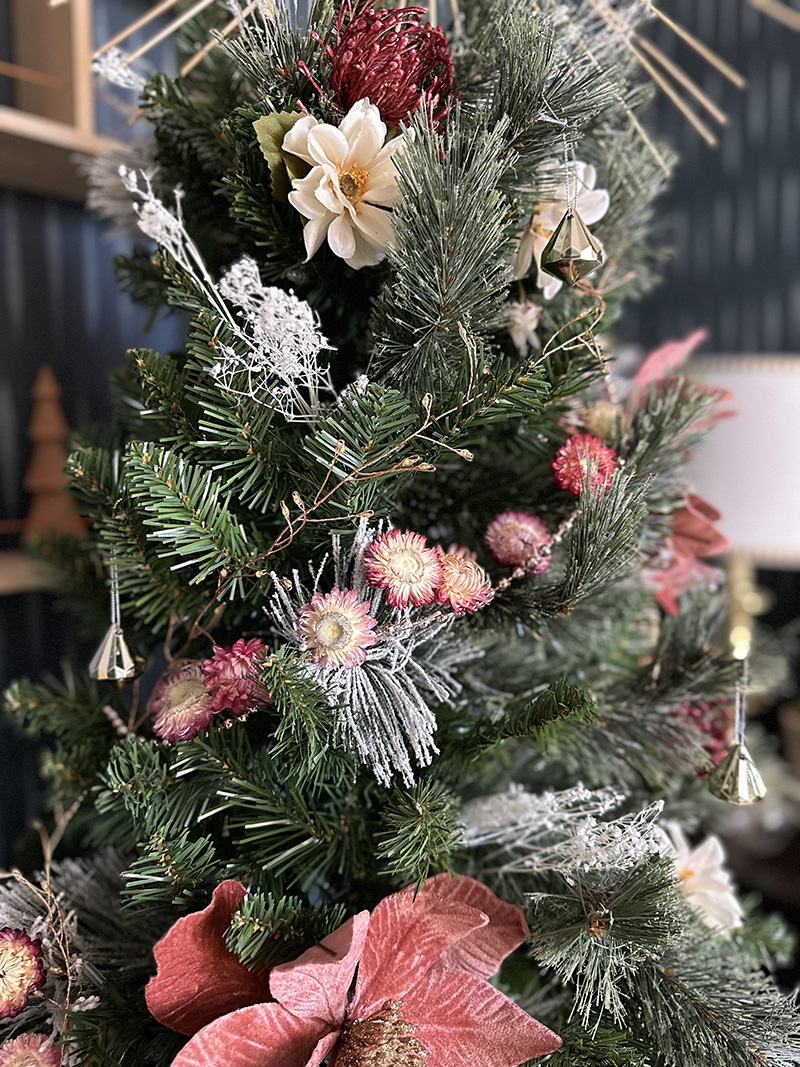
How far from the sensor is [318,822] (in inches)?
17.8

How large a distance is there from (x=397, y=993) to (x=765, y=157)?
1664mm

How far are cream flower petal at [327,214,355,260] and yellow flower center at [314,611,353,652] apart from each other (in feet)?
0.61

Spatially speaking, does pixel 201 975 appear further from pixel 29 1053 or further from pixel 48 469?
pixel 48 469

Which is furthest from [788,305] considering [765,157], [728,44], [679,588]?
[679,588]

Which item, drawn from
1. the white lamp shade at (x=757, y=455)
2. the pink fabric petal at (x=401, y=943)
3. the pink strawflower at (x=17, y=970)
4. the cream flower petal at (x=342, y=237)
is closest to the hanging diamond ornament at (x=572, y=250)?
the cream flower petal at (x=342, y=237)

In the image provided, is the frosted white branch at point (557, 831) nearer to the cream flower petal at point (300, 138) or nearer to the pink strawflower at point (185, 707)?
the pink strawflower at point (185, 707)

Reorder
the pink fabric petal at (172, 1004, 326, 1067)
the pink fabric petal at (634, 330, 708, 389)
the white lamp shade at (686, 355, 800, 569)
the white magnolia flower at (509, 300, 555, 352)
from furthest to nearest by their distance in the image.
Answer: the white lamp shade at (686, 355, 800, 569) → the pink fabric petal at (634, 330, 708, 389) → the white magnolia flower at (509, 300, 555, 352) → the pink fabric petal at (172, 1004, 326, 1067)

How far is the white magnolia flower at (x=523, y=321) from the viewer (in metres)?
0.48

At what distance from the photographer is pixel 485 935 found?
439 millimetres

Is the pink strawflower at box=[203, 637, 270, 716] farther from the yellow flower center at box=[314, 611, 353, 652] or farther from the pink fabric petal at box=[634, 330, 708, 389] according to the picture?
the pink fabric petal at box=[634, 330, 708, 389]

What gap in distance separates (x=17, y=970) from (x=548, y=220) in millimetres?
500

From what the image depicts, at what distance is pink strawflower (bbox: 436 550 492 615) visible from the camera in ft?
1.33

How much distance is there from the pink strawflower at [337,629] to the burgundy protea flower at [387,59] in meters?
0.24

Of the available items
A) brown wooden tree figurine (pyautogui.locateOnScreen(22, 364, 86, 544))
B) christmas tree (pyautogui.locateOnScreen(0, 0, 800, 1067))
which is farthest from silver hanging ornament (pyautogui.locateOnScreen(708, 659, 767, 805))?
brown wooden tree figurine (pyautogui.locateOnScreen(22, 364, 86, 544))
